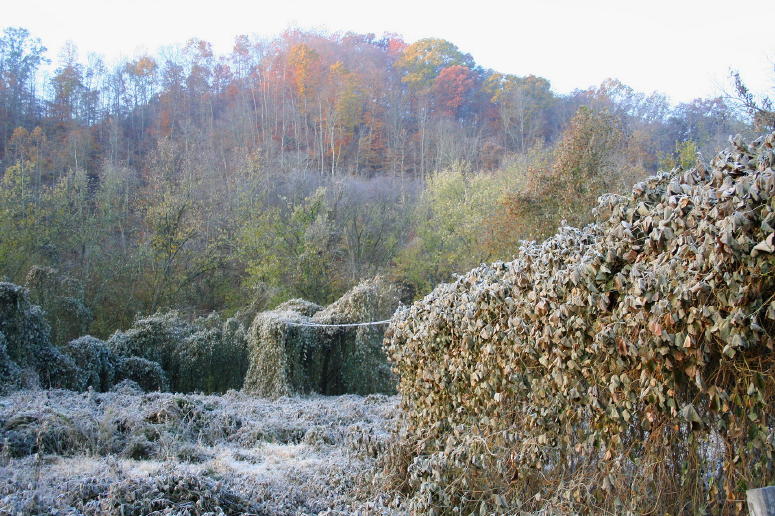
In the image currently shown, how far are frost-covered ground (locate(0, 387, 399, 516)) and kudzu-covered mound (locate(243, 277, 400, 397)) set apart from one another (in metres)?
3.57

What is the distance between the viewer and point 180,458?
263 inches

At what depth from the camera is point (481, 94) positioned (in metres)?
43.4

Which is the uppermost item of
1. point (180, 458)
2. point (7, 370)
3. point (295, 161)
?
point (295, 161)

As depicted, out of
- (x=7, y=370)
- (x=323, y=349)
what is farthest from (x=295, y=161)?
(x=7, y=370)

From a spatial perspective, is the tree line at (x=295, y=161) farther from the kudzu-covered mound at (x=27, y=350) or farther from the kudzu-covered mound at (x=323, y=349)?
the kudzu-covered mound at (x=27, y=350)

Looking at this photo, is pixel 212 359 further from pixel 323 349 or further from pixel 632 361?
pixel 632 361

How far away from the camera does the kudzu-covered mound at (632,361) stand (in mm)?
2625

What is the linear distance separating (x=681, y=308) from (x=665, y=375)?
1.17ft

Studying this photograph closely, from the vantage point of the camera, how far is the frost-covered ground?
452 cm

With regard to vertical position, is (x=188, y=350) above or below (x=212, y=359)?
above

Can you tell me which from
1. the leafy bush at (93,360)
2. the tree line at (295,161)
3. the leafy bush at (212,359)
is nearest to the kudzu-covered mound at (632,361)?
the tree line at (295,161)

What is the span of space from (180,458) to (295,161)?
1106 inches

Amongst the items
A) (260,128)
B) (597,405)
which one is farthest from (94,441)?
(260,128)

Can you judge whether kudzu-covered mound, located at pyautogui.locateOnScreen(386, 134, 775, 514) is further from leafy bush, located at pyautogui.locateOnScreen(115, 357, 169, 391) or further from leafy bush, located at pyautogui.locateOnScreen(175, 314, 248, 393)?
leafy bush, located at pyautogui.locateOnScreen(175, 314, 248, 393)
